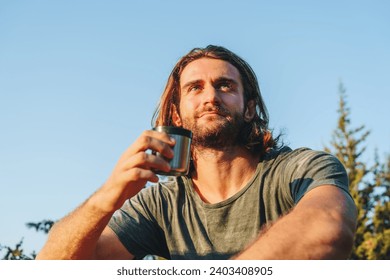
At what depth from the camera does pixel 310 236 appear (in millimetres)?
2184

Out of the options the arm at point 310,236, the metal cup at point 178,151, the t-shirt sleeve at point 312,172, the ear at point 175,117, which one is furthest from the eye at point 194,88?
the arm at point 310,236

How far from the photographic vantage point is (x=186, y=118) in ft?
13.0

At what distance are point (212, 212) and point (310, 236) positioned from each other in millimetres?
1376

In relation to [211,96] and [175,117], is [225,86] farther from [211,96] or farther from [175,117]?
[175,117]

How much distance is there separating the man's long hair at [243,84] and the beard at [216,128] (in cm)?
21

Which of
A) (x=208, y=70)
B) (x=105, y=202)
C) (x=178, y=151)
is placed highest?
(x=208, y=70)

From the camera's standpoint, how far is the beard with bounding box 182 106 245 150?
12.3 ft

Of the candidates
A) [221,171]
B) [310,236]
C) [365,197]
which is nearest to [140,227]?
[221,171]

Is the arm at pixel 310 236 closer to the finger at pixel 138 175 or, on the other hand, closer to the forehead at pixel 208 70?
the finger at pixel 138 175

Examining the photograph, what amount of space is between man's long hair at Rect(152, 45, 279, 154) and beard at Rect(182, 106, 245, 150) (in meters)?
0.21

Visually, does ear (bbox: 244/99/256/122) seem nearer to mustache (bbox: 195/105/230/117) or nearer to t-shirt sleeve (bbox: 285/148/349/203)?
mustache (bbox: 195/105/230/117)

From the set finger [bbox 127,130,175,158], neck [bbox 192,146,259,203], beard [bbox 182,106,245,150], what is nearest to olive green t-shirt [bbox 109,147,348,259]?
neck [bbox 192,146,259,203]
